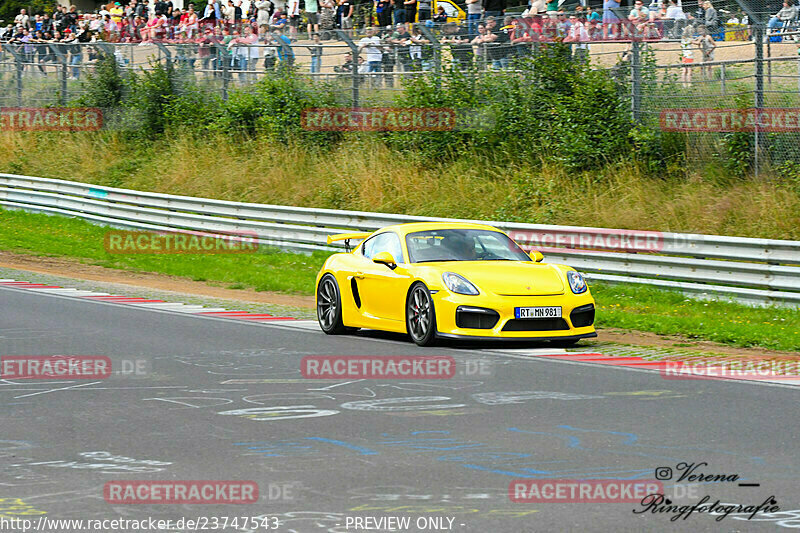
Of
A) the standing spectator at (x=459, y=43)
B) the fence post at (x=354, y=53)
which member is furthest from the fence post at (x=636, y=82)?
the fence post at (x=354, y=53)

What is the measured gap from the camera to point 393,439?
7707mm

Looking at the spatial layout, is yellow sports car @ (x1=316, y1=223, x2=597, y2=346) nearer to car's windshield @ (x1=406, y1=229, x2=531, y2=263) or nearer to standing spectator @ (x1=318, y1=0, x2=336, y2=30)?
car's windshield @ (x1=406, y1=229, x2=531, y2=263)

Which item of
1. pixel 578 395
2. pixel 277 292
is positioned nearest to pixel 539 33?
pixel 277 292

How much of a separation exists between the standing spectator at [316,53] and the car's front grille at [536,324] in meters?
17.0

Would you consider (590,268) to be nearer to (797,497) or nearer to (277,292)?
(277,292)

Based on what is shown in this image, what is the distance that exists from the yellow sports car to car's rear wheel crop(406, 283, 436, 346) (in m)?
0.01

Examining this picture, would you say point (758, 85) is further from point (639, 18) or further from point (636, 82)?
point (636, 82)

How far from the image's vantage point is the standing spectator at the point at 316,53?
27688 millimetres

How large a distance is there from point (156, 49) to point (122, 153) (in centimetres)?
314

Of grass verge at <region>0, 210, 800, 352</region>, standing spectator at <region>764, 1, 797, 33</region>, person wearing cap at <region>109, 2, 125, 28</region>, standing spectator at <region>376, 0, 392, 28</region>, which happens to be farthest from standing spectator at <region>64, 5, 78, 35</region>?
standing spectator at <region>764, 1, 797, 33</region>

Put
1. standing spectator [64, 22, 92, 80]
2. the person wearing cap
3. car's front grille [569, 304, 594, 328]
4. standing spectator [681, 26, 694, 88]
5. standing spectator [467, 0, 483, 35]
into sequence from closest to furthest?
1. car's front grille [569, 304, 594, 328]
2. standing spectator [681, 26, 694, 88]
3. standing spectator [467, 0, 483, 35]
4. standing spectator [64, 22, 92, 80]
5. the person wearing cap

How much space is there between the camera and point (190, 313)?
16172 mm

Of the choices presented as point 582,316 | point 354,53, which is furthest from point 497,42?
point 582,316

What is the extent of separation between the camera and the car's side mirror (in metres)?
12.6
